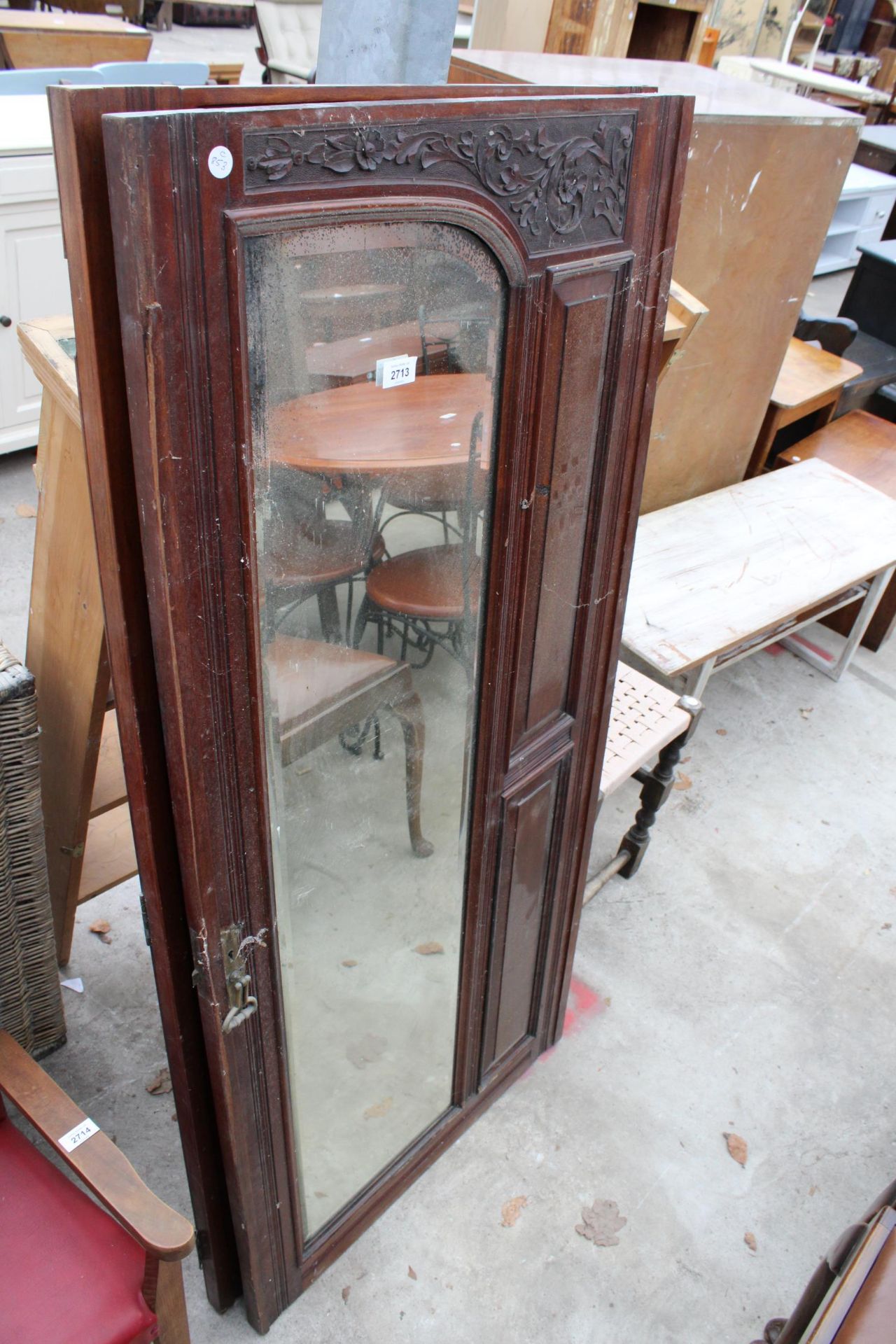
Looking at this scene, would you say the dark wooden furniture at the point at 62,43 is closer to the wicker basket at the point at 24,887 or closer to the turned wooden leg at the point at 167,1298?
the wicker basket at the point at 24,887

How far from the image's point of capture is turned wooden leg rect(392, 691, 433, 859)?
1471 mm

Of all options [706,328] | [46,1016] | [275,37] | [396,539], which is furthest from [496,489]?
[275,37]

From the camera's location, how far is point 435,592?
1390 millimetres

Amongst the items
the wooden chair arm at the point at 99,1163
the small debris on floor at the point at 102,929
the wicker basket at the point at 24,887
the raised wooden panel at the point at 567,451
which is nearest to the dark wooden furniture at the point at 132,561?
the wooden chair arm at the point at 99,1163

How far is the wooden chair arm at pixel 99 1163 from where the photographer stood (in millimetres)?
1257

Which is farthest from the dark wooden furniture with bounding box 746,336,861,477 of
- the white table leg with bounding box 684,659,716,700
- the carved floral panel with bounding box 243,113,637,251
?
the carved floral panel with bounding box 243,113,637,251

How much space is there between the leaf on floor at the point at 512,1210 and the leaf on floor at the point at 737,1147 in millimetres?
517

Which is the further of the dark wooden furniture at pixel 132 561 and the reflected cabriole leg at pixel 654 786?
the reflected cabriole leg at pixel 654 786

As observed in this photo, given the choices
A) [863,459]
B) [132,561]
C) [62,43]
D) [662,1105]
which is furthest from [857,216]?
[132,561]

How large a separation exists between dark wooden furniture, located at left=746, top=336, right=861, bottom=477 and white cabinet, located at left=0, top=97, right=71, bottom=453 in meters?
2.69

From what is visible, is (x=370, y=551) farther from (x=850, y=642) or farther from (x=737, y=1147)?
(x=850, y=642)

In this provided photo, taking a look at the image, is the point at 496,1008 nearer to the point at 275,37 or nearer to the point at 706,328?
the point at 706,328

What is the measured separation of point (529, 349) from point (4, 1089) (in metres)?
1.29

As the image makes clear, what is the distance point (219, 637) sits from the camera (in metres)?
1.04
